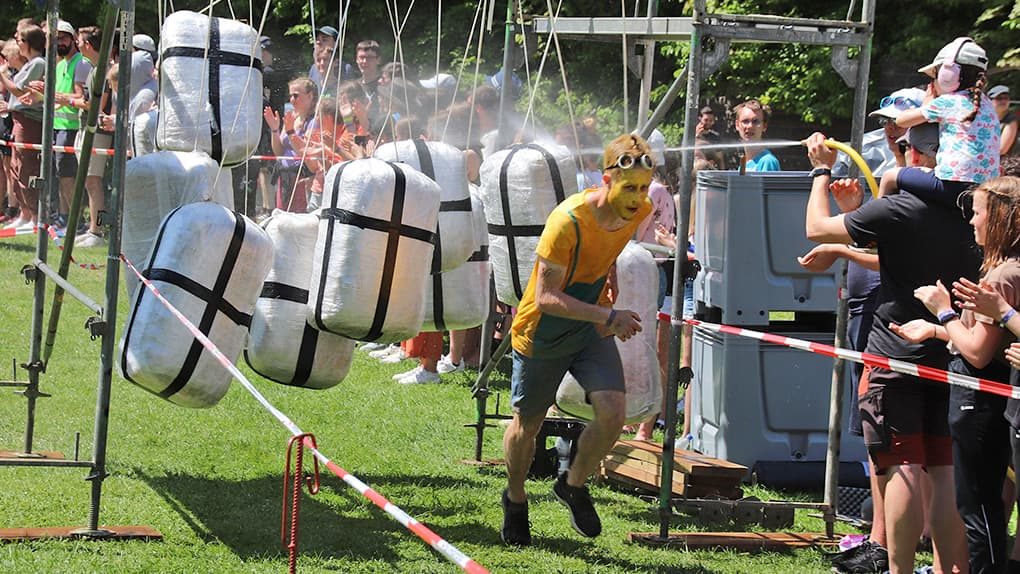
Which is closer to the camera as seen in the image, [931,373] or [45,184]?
[931,373]

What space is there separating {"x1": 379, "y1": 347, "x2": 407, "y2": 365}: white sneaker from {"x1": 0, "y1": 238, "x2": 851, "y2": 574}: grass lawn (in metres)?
1.08

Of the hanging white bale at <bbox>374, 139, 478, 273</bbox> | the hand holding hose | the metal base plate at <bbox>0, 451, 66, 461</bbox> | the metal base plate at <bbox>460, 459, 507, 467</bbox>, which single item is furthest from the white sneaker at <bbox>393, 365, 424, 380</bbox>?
the hand holding hose

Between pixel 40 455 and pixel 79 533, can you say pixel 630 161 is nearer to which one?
pixel 79 533

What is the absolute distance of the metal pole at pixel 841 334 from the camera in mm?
6672

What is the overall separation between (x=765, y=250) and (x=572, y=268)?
2.47 metres

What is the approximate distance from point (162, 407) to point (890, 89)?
45.4ft

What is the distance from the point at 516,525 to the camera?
6.54 m

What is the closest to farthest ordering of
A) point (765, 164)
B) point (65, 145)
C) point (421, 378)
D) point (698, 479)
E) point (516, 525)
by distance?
point (516, 525), point (698, 479), point (765, 164), point (421, 378), point (65, 145)

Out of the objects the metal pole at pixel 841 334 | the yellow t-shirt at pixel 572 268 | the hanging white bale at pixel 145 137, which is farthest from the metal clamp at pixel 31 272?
the metal pole at pixel 841 334

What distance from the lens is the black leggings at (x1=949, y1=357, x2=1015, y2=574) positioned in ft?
17.5

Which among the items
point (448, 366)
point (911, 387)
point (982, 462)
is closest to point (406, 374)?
point (448, 366)

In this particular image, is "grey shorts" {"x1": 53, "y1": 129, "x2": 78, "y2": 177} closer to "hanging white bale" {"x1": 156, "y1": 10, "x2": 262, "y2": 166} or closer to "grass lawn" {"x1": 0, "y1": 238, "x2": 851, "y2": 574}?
"grass lawn" {"x1": 0, "y1": 238, "x2": 851, "y2": 574}

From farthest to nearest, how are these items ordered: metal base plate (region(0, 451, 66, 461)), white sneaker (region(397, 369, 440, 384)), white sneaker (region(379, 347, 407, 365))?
white sneaker (region(379, 347, 407, 365))
white sneaker (region(397, 369, 440, 384))
metal base plate (region(0, 451, 66, 461))

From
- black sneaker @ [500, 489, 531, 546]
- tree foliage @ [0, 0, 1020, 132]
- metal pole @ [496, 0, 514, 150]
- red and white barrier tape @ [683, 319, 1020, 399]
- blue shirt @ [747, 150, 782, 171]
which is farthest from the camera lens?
tree foliage @ [0, 0, 1020, 132]
